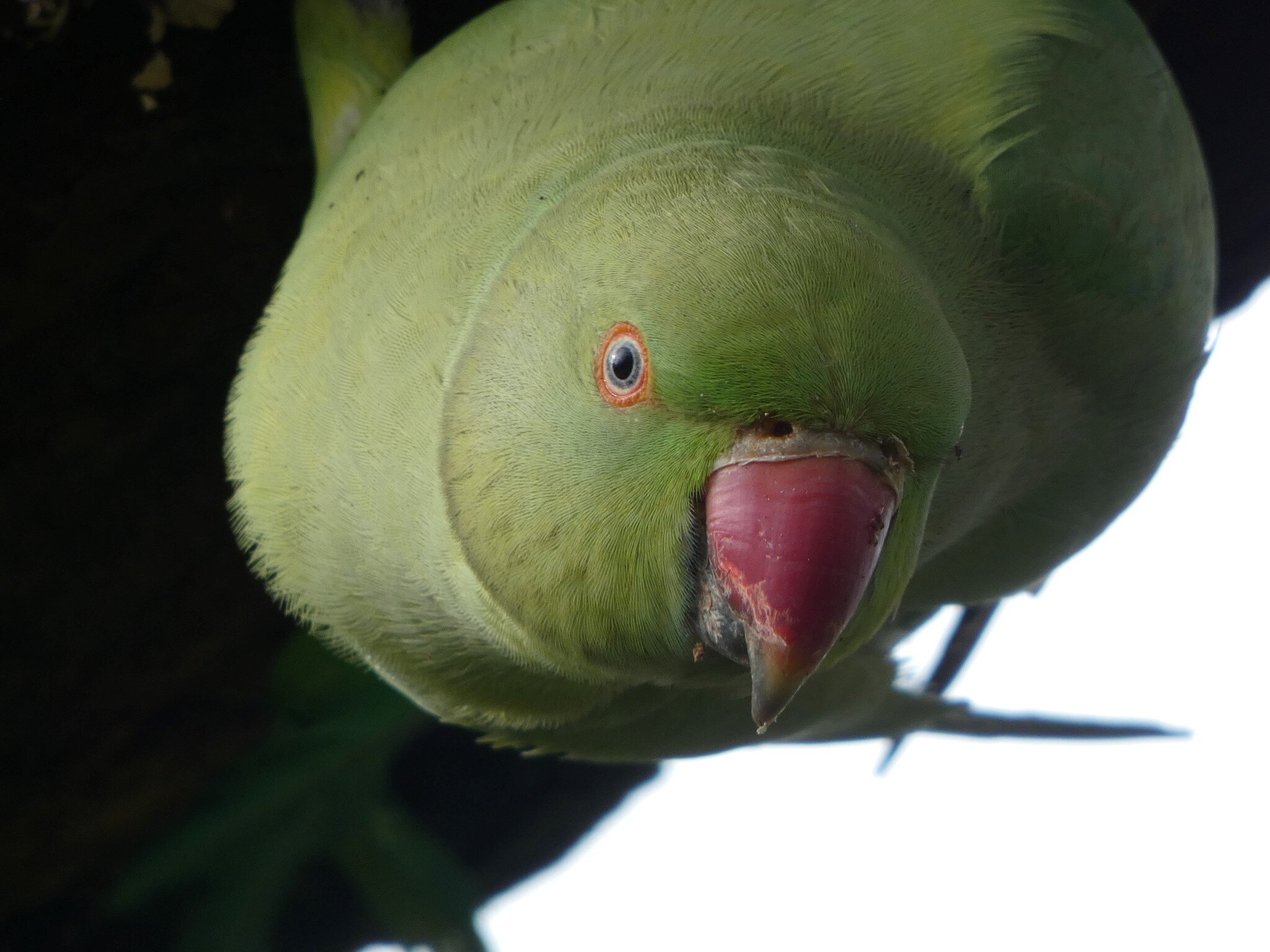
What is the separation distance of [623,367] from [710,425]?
144 millimetres

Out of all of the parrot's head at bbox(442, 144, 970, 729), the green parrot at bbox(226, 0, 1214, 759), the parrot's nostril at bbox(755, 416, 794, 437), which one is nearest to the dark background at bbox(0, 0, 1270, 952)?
the green parrot at bbox(226, 0, 1214, 759)

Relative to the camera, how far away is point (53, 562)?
3.46 metres

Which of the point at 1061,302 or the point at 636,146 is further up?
the point at 636,146

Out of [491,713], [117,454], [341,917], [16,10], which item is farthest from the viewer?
[341,917]

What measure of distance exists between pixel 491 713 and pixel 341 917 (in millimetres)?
2631

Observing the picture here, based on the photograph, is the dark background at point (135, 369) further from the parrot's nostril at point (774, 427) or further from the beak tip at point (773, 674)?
the beak tip at point (773, 674)

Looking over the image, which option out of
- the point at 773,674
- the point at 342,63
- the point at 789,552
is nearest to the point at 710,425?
the point at 789,552

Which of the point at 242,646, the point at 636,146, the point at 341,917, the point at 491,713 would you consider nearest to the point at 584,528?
the point at 636,146

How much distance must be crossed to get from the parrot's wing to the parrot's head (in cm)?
127

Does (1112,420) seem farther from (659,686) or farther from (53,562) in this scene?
(53,562)

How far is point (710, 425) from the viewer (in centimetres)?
158

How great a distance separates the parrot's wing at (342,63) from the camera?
2.88 metres

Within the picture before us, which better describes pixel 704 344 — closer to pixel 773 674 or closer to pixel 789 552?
pixel 789 552

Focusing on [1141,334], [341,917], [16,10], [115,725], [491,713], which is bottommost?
[341,917]
